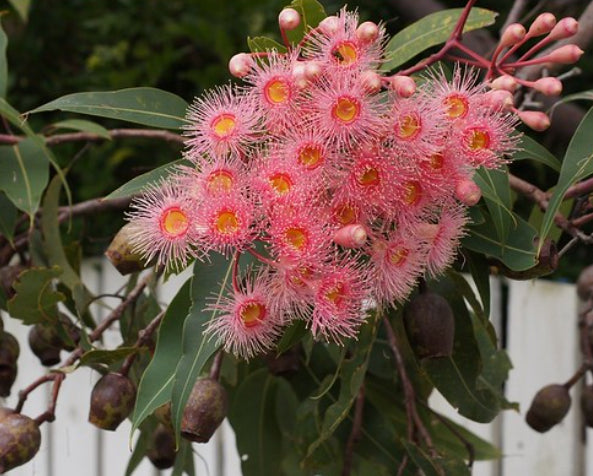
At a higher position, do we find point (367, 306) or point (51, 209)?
point (51, 209)

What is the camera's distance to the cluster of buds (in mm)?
688

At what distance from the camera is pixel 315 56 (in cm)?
74

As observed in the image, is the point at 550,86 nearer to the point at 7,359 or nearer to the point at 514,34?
the point at 514,34

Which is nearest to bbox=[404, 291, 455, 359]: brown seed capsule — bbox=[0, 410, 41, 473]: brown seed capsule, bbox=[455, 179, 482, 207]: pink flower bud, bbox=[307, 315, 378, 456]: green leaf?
bbox=[307, 315, 378, 456]: green leaf

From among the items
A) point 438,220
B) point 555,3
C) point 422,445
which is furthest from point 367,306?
point 555,3

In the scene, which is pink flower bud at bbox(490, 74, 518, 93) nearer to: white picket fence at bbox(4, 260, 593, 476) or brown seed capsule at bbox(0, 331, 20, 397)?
brown seed capsule at bbox(0, 331, 20, 397)

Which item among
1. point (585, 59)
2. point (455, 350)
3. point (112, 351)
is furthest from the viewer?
point (585, 59)

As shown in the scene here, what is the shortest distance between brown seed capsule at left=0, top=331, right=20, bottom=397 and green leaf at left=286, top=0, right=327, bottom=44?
0.43 meters

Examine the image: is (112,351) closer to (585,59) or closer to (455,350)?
(455,350)

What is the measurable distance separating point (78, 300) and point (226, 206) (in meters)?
0.44

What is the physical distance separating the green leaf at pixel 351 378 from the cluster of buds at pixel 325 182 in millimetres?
212

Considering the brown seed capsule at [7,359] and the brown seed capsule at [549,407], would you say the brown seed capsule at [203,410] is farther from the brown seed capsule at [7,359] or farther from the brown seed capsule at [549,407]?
the brown seed capsule at [549,407]

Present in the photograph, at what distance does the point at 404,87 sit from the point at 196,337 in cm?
24

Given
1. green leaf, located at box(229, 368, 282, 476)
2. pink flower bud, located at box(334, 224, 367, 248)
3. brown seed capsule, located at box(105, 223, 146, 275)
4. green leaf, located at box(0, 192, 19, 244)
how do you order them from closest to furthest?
1. pink flower bud, located at box(334, 224, 367, 248)
2. brown seed capsule, located at box(105, 223, 146, 275)
3. green leaf, located at box(0, 192, 19, 244)
4. green leaf, located at box(229, 368, 282, 476)
